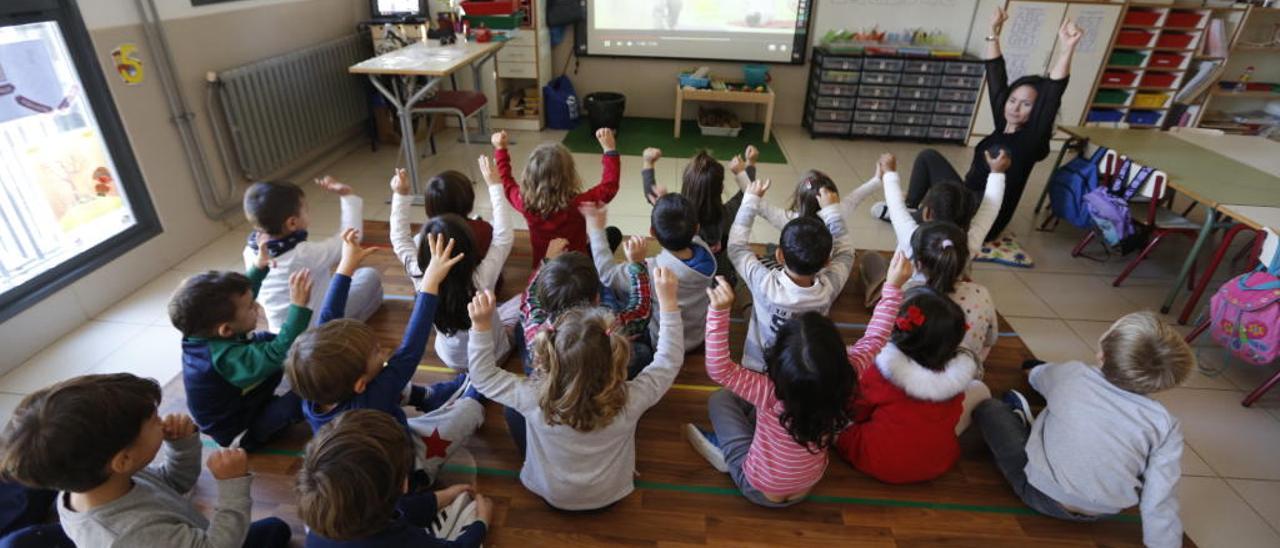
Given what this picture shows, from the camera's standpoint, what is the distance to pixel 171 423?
4.90 ft

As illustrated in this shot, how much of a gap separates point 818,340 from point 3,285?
10.3ft

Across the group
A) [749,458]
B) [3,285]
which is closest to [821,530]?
[749,458]

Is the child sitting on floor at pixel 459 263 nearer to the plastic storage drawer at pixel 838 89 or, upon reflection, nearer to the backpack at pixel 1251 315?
the backpack at pixel 1251 315

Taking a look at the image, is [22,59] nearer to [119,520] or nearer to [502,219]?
[502,219]

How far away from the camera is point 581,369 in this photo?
54.8 inches

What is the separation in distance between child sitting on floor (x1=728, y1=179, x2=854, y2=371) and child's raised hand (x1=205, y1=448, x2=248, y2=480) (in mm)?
1334

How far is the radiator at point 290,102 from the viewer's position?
3.50 m

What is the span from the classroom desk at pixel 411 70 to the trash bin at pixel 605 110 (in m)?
1.28

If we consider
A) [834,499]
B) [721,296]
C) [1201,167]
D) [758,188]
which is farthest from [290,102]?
[1201,167]

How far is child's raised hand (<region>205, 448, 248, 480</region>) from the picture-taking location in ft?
4.14

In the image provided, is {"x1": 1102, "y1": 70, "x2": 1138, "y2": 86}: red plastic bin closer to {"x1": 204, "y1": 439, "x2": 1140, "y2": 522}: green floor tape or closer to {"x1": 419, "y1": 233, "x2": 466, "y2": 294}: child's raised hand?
{"x1": 204, "y1": 439, "x2": 1140, "y2": 522}: green floor tape

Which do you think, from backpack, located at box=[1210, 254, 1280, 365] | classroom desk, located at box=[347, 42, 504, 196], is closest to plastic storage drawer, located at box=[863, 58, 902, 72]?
classroom desk, located at box=[347, 42, 504, 196]

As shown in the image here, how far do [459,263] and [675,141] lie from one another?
155 inches

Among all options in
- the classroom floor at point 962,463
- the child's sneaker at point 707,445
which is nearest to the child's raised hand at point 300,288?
the classroom floor at point 962,463
